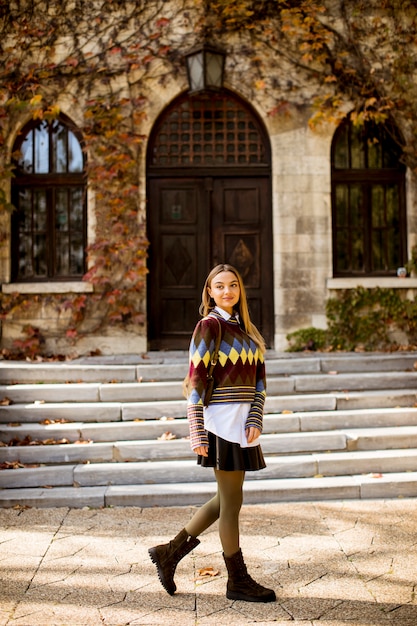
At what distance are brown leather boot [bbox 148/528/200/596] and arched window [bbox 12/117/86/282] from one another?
5.77 metres

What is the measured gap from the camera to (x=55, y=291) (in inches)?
328

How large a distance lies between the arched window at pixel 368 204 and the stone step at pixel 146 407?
2.66 meters

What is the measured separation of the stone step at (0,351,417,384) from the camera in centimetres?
698

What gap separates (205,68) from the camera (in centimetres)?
804

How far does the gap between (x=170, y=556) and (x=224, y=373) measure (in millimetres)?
1047

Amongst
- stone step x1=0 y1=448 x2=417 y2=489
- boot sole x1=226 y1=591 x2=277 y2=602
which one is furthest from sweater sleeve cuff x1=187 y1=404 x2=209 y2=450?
stone step x1=0 y1=448 x2=417 y2=489

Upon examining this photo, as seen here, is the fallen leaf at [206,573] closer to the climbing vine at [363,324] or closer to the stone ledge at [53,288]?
the climbing vine at [363,324]

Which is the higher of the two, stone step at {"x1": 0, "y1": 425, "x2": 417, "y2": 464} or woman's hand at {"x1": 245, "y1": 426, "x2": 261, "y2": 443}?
woman's hand at {"x1": 245, "y1": 426, "x2": 261, "y2": 443}

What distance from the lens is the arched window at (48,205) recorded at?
A: 8.70 m

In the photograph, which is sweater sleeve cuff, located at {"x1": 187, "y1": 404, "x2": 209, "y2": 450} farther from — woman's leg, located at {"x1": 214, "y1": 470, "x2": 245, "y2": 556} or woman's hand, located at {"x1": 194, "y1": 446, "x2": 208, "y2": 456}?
woman's leg, located at {"x1": 214, "y1": 470, "x2": 245, "y2": 556}

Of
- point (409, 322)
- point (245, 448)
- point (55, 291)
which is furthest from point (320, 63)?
point (245, 448)

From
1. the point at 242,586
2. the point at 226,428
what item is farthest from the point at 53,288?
the point at 242,586

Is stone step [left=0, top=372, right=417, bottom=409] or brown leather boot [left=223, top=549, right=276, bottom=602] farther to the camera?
stone step [left=0, top=372, right=417, bottom=409]

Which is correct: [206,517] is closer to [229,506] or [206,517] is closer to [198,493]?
[229,506]
